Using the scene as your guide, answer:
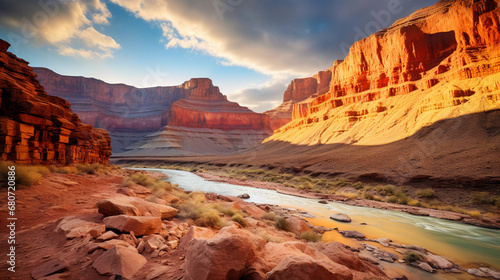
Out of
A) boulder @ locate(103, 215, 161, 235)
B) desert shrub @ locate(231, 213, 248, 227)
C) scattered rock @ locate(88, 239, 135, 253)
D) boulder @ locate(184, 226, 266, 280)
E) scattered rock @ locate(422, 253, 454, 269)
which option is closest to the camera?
boulder @ locate(184, 226, 266, 280)

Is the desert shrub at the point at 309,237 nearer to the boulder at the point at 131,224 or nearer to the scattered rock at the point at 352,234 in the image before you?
the scattered rock at the point at 352,234

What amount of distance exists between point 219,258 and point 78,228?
3055 mm

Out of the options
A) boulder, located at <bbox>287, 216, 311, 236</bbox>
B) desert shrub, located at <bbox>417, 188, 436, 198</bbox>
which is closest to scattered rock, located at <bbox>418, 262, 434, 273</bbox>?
boulder, located at <bbox>287, 216, 311, 236</bbox>

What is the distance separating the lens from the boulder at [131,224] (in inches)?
143

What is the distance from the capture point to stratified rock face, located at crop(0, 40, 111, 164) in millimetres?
8758

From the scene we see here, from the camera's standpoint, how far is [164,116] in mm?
104625

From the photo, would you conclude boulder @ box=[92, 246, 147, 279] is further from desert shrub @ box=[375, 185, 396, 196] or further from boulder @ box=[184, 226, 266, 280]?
desert shrub @ box=[375, 185, 396, 196]

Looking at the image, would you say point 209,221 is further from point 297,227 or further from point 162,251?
point 297,227

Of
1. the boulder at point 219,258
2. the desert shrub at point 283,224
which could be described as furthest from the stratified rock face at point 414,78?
the boulder at point 219,258

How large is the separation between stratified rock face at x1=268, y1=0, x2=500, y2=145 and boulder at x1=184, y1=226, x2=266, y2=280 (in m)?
30.2

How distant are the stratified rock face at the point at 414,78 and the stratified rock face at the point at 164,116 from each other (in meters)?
54.6

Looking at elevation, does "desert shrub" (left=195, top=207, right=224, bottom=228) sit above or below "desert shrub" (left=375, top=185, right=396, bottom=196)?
above

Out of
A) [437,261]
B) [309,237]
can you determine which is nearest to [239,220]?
[309,237]

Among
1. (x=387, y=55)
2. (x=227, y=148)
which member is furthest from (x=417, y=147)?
(x=227, y=148)
